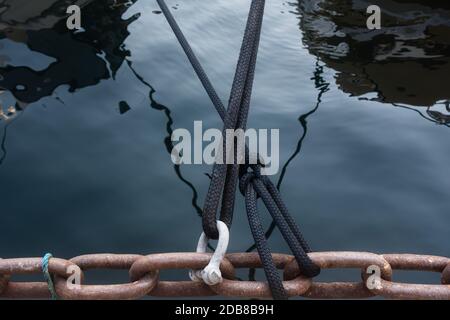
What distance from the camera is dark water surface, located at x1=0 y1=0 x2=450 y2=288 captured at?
7.11 ft

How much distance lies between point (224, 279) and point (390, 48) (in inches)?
119

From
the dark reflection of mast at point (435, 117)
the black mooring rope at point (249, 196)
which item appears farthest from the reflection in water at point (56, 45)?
the dark reflection of mast at point (435, 117)

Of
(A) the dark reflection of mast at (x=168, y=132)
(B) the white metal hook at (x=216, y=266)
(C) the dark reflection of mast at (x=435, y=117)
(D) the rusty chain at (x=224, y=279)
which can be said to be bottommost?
(C) the dark reflection of mast at (x=435, y=117)

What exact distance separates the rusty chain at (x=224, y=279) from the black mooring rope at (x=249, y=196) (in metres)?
0.05

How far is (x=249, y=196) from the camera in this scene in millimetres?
1505

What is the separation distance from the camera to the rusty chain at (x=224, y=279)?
1334 millimetres

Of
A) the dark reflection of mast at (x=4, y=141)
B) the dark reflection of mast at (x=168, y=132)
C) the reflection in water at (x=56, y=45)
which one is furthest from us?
the reflection in water at (x=56, y=45)

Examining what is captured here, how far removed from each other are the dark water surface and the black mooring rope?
0.65 metres

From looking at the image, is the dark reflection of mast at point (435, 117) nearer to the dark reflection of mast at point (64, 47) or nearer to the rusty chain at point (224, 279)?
the rusty chain at point (224, 279)

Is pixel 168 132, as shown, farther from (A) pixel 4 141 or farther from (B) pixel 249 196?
(B) pixel 249 196

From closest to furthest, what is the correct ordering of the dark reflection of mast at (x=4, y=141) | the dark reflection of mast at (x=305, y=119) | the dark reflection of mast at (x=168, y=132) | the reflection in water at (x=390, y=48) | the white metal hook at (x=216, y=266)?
the white metal hook at (x=216, y=266)
the dark reflection of mast at (x=305, y=119)
the dark reflection of mast at (x=168, y=132)
the dark reflection of mast at (x=4, y=141)
the reflection in water at (x=390, y=48)

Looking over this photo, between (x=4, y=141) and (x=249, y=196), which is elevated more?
(x=249, y=196)

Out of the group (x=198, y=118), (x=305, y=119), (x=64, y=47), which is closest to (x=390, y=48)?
(x=305, y=119)

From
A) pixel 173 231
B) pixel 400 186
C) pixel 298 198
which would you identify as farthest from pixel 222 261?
pixel 400 186
